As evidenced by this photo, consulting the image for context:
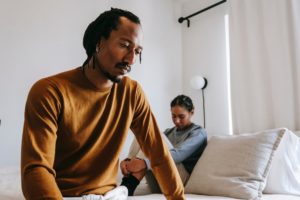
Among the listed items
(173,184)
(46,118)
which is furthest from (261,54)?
(46,118)

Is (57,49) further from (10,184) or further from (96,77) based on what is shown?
(96,77)

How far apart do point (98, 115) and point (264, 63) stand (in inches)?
69.6

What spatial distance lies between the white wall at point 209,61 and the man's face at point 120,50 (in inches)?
78.4

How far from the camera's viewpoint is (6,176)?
175 centimetres

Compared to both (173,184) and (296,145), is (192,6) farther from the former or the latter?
(173,184)

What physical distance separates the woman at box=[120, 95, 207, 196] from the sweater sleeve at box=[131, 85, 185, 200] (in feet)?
2.42

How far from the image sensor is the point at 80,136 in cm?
97

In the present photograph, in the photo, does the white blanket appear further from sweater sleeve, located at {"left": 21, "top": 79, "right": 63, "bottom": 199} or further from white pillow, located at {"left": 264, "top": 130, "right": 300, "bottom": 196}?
white pillow, located at {"left": 264, "top": 130, "right": 300, "bottom": 196}

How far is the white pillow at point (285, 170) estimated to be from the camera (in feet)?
5.70

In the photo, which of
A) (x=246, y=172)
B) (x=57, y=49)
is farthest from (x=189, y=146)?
(x=57, y=49)

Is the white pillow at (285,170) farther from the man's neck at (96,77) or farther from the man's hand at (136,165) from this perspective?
the man's neck at (96,77)

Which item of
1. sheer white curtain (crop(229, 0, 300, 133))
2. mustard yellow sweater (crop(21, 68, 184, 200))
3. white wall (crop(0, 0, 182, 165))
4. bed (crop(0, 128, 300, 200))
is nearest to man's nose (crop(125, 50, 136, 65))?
mustard yellow sweater (crop(21, 68, 184, 200))

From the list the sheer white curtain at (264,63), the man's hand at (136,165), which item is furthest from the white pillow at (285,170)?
the man's hand at (136,165)

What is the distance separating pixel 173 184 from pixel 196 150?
105 centimetres
